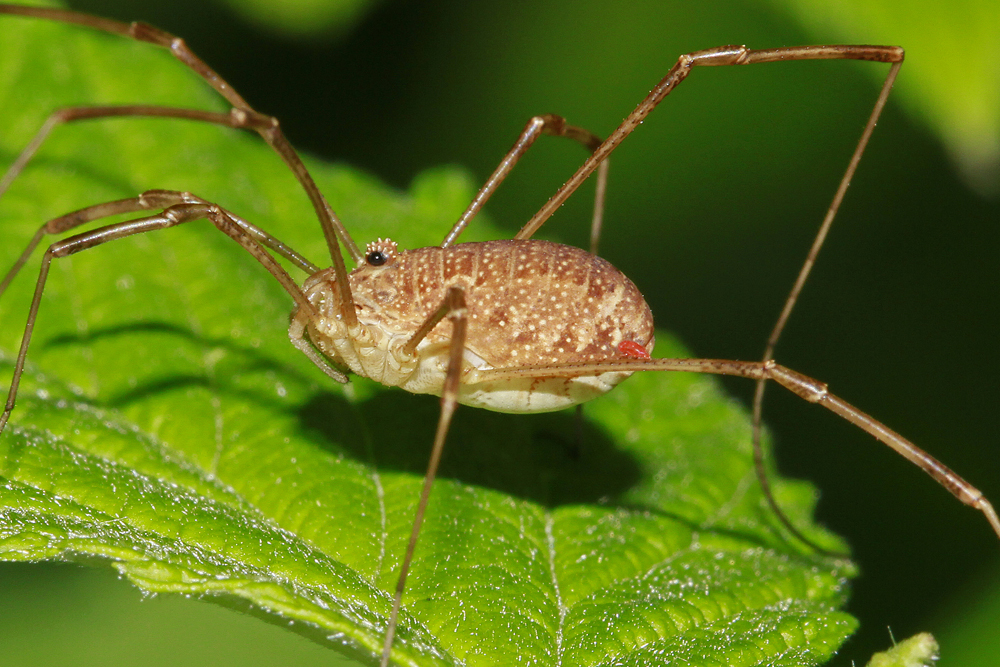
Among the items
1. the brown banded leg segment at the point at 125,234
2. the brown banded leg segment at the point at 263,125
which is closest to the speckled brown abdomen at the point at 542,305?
the brown banded leg segment at the point at 263,125

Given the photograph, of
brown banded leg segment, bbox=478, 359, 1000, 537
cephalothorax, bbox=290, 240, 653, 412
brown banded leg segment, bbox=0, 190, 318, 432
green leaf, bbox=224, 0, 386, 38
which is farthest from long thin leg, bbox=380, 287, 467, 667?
green leaf, bbox=224, 0, 386, 38

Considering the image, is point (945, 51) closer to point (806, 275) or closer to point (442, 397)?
point (806, 275)

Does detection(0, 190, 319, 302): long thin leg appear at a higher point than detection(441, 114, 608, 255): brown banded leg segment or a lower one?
lower

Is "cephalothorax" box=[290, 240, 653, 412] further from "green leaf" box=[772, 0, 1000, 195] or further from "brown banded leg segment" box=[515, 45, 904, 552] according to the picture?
"green leaf" box=[772, 0, 1000, 195]

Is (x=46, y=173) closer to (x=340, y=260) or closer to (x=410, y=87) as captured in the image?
(x=340, y=260)

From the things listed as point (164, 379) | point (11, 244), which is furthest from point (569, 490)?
point (11, 244)

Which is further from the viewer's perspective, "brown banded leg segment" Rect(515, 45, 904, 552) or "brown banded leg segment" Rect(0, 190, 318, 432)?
"brown banded leg segment" Rect(515, 45, 904, 552)

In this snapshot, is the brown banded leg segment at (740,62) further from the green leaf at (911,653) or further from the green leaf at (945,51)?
the green leaf at (911,653)

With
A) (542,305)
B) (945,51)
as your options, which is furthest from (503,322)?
(945,51)
